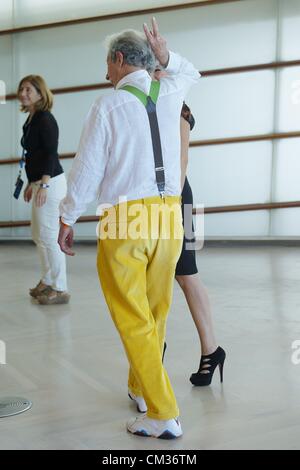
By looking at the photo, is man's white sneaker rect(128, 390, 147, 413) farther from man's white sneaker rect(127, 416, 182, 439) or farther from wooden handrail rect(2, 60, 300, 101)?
wooden handrail rect(2, 60, 300, 101)

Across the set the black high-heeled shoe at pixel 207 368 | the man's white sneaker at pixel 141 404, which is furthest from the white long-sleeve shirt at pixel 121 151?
the black high-heeled shoe at pixel 207 368

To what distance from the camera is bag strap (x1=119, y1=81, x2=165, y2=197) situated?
2100 mm

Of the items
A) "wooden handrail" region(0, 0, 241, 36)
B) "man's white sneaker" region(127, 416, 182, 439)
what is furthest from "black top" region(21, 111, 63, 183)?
"wooden handrail" region(0, 0, 241, 36)

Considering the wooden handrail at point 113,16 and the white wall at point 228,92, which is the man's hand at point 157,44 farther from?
the wooden handrail at point 113,16

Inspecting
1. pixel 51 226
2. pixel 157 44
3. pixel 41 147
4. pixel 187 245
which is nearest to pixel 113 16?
pixel 41 147

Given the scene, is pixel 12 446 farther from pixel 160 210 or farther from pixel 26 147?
pixel 26 147

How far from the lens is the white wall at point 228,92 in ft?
24.5

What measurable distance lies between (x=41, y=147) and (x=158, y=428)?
245cm

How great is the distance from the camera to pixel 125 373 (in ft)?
9.74

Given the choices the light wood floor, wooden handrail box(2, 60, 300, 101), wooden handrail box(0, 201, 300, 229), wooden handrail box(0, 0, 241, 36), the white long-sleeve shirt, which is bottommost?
the light wood floor

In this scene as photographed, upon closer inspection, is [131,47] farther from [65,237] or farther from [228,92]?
[228,92]

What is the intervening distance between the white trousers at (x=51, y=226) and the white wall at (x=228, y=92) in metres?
3.69

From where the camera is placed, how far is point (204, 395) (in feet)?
8.79

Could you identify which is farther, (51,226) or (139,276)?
(51,226)
